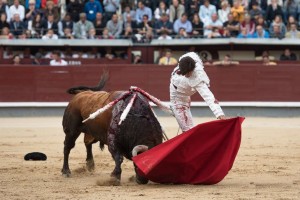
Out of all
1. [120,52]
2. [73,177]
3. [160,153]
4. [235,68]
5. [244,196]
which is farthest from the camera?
[120,52]

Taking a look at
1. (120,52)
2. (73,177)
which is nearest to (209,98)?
(73,177)

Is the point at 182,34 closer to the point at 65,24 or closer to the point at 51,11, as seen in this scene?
the point at 65,24

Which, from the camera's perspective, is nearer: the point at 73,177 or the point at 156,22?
the point at 73,177

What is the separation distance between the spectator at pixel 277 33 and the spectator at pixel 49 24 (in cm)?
427

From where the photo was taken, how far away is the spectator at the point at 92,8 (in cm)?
1886

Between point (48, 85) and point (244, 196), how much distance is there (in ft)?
36.2

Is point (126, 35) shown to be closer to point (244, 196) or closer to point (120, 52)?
point (120, 52)

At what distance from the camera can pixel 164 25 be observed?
18656mm

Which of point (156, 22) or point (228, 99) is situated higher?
point (156, 22)

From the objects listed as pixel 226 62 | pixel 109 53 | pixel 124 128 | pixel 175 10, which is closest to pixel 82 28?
pixel 109 53

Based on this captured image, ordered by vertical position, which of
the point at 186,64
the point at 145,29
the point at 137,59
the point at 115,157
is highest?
the point at 186,64

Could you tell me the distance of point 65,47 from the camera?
1938cm

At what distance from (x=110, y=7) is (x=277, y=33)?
3.37 metres

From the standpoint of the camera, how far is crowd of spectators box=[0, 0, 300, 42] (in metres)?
18.6
